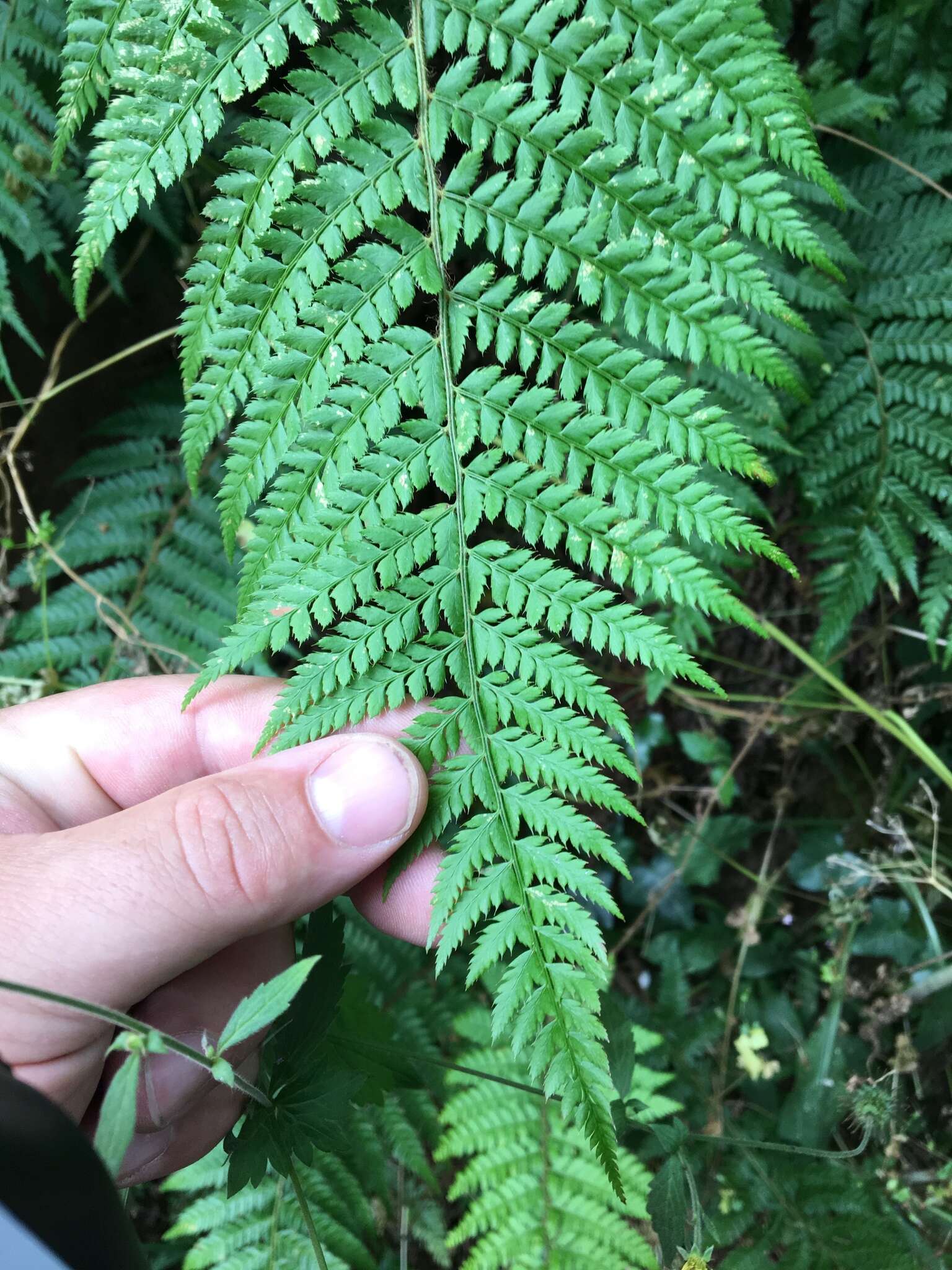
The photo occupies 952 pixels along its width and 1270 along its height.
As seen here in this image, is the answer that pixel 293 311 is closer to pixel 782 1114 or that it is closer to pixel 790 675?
pixel 790 675

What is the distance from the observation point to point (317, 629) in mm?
2293

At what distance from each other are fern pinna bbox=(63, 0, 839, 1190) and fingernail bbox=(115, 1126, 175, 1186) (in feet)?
2.93

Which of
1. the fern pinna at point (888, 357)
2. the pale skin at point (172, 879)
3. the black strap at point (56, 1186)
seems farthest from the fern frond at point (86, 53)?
the fern pinna at point (888, 357)

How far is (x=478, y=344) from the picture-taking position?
123cm

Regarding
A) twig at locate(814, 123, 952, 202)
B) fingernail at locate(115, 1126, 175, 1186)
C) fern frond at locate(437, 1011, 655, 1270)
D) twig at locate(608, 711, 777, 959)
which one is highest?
twig at locate(814, 123, 952, 202)

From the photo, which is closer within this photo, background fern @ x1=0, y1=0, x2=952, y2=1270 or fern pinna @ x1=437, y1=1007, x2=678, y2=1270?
background fern @ x1=0, y1=0, x2=952, y2=1270

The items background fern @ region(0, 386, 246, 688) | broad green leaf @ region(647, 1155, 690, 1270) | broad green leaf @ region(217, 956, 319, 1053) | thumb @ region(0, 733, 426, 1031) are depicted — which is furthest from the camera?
background fern @ region(0, 386, 246, 688)

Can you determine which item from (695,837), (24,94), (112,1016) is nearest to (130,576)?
(24,94)

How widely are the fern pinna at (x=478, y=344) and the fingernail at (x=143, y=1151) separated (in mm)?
893

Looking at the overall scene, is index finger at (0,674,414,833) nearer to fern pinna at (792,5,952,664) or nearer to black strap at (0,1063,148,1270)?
black strap at (0,1063,148,1270)

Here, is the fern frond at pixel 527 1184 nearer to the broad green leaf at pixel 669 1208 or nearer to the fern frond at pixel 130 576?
the broad green leaf at pixel 669 1208

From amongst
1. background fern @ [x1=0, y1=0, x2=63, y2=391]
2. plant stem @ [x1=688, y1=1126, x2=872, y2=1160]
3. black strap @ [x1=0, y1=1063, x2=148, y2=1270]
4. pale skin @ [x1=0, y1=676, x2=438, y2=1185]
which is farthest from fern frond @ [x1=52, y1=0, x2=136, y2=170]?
plant stem @ [x1=688, y1=1126, x2=872, y2=1160]

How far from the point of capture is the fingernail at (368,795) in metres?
1.15

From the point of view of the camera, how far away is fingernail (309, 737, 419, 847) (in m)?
1.15
